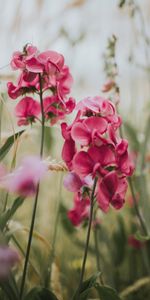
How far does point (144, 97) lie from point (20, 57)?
927mm

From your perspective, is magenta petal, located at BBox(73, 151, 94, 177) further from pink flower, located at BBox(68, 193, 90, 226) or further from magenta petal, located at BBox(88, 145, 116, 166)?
pink flower, located at BBox(68, 193, 90, 226)

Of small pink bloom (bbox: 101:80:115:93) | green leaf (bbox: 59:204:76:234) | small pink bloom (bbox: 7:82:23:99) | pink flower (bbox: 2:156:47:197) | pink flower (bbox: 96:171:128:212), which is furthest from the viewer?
green leaf (bbox: 59:204:76:234)

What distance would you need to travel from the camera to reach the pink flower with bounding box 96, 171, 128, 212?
618 millimetres

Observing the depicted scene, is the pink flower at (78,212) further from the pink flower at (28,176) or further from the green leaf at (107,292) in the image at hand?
the pink flower at (28,176)

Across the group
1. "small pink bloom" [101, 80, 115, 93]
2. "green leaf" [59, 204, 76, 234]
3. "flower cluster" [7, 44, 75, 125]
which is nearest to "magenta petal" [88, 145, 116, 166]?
"flower cluster" [7, 44, 75, 125]

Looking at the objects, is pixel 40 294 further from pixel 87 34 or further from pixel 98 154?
pixel 87 34

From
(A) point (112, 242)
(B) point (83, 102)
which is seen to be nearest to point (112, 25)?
(A) point (112, 242)

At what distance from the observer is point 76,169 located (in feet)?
2.04

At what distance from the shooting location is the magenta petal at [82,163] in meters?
0.62

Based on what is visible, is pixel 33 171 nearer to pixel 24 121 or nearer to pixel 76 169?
pixel 76 169

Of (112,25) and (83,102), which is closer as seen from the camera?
(83,102)

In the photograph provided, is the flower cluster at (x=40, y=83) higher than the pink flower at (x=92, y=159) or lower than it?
higher

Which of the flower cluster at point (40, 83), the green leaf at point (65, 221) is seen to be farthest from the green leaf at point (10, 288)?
the green leaf at point (65, 221)

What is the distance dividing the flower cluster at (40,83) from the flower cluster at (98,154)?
81 mm
